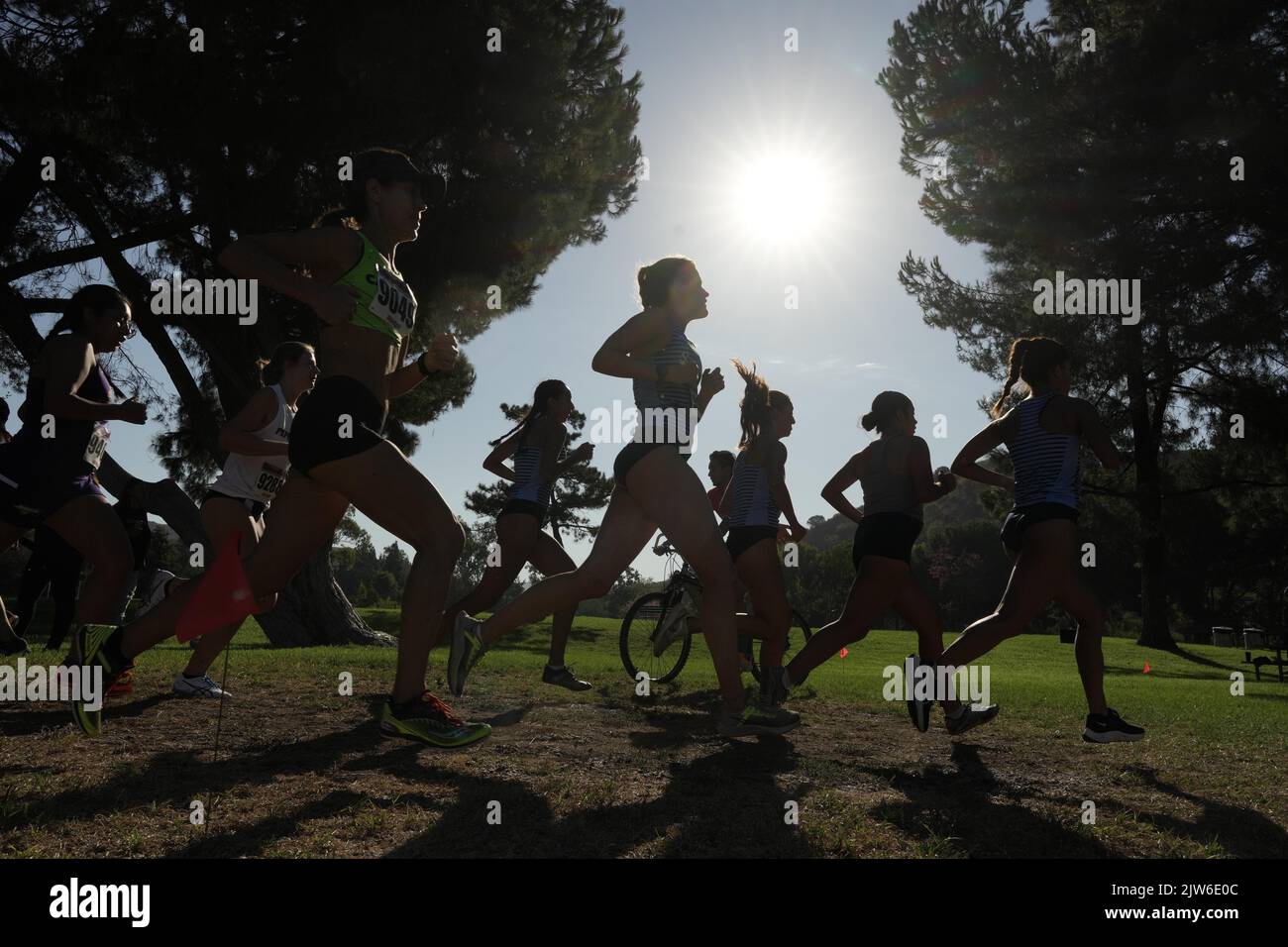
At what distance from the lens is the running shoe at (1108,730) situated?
4.28 metres

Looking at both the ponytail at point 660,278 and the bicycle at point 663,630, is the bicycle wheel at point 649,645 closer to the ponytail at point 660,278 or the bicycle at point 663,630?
the bicycle at point 663,630

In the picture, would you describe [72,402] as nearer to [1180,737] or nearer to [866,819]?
[866,819]

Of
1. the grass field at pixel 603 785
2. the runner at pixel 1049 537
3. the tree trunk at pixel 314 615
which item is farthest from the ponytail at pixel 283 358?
the tree trunk at pixel 314 615

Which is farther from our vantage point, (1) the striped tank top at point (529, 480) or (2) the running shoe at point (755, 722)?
(1) the striped tank top at point (529, 480)

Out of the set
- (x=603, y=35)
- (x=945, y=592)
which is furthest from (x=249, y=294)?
(x=945, y=592)

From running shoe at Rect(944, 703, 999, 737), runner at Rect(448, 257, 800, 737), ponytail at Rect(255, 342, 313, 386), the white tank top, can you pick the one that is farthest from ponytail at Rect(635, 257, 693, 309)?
running shoe at Rect(944, 703, 999, 737)

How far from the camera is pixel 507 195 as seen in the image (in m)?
12.0

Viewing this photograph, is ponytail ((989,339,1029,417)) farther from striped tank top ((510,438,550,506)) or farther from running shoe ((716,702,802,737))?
striped tank top ((510,438,550,506))

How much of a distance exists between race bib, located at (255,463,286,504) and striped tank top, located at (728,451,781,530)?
9.33 feet

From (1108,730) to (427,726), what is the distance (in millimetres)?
3221

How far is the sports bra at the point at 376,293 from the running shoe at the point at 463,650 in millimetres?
1376
